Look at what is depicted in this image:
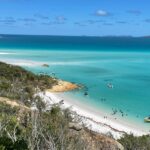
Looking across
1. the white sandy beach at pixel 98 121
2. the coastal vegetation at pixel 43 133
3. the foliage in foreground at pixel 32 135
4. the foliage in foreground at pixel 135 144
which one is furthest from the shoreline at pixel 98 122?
the foliage in foreground at pixel 32 135

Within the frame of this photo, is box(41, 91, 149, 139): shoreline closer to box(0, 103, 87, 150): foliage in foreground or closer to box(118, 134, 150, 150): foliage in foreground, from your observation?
box(118, 134, 150, 150): foliage in foreground

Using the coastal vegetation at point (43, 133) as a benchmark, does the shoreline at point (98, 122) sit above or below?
below

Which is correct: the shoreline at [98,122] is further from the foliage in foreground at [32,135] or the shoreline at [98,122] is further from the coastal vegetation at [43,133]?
the foliage in foreground at [32,135]

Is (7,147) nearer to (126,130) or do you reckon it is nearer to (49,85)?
(126,130)

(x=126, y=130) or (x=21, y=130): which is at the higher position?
(x=21, y=130)

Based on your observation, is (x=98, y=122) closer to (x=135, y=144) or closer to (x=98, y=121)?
(x=98, y=121)

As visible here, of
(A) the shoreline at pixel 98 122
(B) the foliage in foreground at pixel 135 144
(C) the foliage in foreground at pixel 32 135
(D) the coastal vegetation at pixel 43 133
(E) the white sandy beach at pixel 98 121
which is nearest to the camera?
(C) the foliage in foreground at pixel 32 135

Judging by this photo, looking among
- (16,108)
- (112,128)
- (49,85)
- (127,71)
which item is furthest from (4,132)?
(127,71)

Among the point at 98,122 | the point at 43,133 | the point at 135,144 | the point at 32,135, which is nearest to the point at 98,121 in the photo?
the point at 98,122
